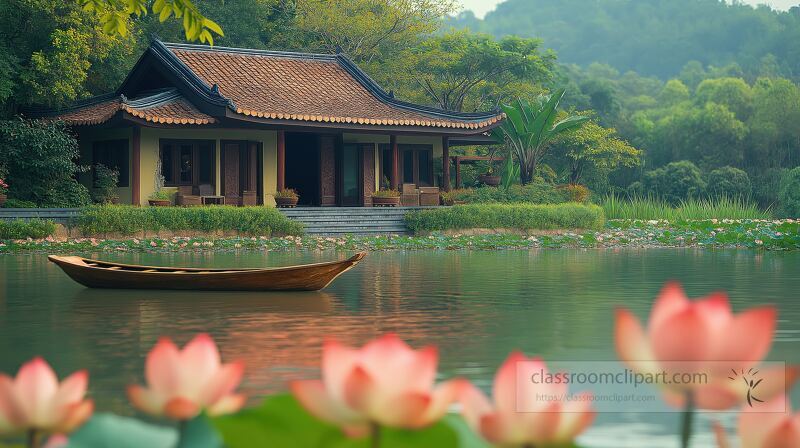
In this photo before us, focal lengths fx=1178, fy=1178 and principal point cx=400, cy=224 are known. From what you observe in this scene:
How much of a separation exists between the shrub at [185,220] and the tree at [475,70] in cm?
1615

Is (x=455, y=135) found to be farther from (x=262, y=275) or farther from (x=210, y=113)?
(x=262, y=275)

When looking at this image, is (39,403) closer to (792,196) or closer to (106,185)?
(106,185)

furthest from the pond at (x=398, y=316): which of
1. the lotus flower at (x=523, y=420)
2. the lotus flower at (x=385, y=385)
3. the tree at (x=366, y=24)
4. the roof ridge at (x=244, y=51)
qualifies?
the tree at (x=366, y=24)

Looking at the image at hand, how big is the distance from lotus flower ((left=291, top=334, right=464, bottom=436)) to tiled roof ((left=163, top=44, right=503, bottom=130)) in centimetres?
2795

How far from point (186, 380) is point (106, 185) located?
96.4ft

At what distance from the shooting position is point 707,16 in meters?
118

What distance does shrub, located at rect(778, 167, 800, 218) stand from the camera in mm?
39872

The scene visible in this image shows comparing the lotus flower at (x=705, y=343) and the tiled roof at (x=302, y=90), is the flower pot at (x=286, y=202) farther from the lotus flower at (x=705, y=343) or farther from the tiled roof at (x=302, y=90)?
the lotus flower at (x=705, y=343)

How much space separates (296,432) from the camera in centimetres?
196

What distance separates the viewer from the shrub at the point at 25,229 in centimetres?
2411

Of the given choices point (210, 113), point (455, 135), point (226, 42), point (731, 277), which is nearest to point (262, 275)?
point (731, 277)

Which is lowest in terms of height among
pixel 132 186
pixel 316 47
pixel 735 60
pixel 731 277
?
pixel 731 277

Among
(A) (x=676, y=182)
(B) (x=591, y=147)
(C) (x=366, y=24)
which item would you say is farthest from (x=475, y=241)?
(A) (x=676, y=182)

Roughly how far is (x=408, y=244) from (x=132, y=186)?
8.52 m
